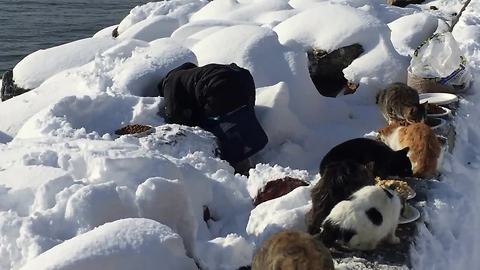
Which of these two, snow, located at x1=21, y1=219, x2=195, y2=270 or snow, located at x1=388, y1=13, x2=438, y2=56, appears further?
snow, located at x1=388, y1=13, x2=438, y2=56

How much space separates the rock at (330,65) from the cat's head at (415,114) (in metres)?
2.53

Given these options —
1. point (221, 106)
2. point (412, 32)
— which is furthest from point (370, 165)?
point (412, 32)

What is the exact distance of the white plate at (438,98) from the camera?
21.7 ft

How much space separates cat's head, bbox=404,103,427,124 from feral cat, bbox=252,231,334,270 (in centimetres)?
269

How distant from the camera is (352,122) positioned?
7.19 meters

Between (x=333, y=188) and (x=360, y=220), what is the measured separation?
1.11ft

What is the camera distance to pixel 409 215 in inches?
175

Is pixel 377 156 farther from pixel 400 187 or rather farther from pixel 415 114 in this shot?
pixel 415 114

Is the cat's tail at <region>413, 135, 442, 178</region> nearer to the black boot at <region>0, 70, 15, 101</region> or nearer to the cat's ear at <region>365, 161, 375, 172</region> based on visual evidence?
the cat's ear at <region>365, 161, 375, 172</region>

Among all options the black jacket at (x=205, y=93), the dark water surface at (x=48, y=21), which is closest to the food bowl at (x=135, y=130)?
the black jacket at (x=205, y=93)

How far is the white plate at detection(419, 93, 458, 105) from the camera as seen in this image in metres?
6.62

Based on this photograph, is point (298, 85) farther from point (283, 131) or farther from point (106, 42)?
point (106, 42)

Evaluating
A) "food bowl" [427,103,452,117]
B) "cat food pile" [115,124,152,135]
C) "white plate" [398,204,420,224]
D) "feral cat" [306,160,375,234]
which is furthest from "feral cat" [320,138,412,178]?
"cat food pile" [115,124,152,135]

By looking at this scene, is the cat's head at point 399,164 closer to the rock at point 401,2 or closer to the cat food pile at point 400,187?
the cat food pile at point 400,187
